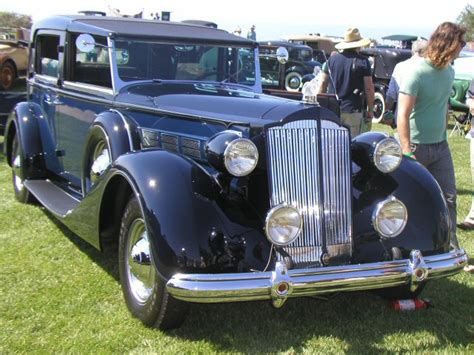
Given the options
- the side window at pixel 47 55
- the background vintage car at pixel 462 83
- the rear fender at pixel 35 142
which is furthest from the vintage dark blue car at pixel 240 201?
the background vintage car at pixel 462 83

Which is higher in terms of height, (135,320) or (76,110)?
(76,110)

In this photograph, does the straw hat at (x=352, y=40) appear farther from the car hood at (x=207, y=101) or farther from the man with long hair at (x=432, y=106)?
the man with long hair at (x=432, y=106)

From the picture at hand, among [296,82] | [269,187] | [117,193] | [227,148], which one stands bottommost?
[296,82]

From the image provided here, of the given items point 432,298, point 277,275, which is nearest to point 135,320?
point 277,275

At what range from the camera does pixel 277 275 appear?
8.43 ft

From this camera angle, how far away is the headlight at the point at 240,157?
2.89 metres

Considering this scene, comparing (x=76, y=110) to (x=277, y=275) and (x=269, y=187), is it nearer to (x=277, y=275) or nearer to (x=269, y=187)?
(x=269, y=187)

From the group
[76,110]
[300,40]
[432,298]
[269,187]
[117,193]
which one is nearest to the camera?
[269,187]

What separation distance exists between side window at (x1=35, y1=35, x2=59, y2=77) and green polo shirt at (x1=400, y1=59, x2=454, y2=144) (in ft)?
10.1

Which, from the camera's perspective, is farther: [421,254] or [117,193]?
[117,193]

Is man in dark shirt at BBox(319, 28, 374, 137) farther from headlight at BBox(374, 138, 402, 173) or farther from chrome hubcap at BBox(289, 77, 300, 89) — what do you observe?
chrome hubcap at BBox(289, 77, 300, 89)

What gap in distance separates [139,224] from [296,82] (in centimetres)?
1561

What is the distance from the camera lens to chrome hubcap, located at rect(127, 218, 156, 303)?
2.99 metres

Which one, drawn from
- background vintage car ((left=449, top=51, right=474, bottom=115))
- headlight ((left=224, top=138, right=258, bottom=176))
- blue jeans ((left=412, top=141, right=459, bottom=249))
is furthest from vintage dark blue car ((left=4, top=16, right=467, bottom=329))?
background vintage car ((left=449, top=51, right=474, bottom=115))
